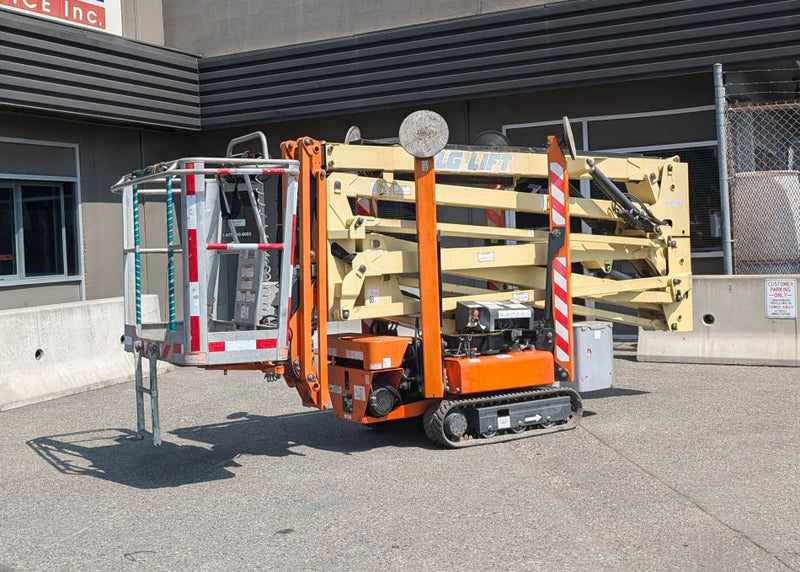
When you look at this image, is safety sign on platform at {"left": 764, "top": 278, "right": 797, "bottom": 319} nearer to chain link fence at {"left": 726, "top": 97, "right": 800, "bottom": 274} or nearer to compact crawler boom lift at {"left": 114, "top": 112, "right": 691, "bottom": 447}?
chain link fence at {"left": 726, "top": 97, "right": 800, "bottom": 274}

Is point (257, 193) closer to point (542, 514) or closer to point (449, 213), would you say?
point (542, 514)

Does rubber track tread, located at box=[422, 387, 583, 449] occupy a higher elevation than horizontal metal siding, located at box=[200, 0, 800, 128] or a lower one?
lower

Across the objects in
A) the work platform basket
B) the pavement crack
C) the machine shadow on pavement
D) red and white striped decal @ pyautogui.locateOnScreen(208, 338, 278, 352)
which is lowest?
the pavement crack

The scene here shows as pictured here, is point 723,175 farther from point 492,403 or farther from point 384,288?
point 384,288

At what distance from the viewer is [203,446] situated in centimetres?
846

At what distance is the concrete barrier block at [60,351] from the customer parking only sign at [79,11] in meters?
5.74

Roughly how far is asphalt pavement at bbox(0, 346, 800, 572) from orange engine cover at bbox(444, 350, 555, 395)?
1.69 feet

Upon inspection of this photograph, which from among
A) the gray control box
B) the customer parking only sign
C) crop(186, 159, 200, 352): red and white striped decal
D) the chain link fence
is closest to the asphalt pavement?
the gray control box

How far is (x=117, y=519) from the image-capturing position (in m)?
6.28

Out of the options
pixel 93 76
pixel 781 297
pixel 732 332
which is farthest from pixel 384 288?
pixel 93 76

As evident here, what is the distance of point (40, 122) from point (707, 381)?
11604 millimetres

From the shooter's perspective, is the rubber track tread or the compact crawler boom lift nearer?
the compact crawler boom lift

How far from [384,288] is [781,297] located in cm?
590

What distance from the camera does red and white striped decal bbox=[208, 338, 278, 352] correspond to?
7.07m
